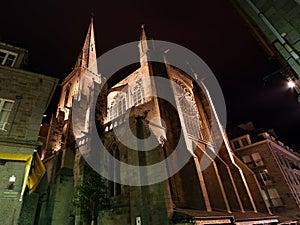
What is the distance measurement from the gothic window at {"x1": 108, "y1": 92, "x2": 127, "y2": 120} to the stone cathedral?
140 millimetres

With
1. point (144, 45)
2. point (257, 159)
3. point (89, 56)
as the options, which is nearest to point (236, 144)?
point (257, 159)

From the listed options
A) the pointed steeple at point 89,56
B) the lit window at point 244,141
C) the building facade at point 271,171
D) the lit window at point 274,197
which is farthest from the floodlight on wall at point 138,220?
the pointed steeple at point 89,56

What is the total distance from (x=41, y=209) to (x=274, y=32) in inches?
877

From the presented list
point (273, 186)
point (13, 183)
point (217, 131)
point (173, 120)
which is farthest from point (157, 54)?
point (273, 186)

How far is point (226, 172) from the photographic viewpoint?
16.0m

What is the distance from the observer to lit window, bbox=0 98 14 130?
8.36 meters

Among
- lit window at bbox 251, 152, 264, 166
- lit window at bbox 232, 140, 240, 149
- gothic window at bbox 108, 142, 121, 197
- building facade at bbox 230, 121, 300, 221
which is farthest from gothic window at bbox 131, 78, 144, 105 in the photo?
lit window at bbox 251, 152, 264, 166

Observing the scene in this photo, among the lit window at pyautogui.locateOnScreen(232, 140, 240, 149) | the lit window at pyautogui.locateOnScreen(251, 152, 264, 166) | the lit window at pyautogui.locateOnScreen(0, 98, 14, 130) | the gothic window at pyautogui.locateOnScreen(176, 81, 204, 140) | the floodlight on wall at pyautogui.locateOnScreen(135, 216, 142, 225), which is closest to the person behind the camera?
the lit window at pyautogui.locateOnScreen(0, 98, 14, 130)

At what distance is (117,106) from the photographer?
78.4 feet

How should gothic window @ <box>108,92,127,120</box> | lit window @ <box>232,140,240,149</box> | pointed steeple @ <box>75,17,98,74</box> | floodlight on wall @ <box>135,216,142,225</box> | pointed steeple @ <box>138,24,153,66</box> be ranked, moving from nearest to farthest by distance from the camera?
1. floodlight on wall @ <box>135,216,142,225</box>
2. pointed steeple @ <box>138,24,153,66</box>
3. gothic window @ <box>108,92,127,120</box>
4. lit window @ <box>232,140,240,149</box>
5. pointed steeple @ <box>75,17,98,74</box>

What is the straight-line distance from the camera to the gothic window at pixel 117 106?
22984mm

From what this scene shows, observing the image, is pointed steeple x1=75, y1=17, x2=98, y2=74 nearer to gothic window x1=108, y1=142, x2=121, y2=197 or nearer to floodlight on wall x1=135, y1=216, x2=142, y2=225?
gothic window x1=108, y1=142, x2=121, y2=197

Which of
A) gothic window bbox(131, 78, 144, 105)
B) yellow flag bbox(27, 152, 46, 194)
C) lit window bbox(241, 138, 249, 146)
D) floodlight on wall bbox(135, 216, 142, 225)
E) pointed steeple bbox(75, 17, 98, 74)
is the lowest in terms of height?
floodlight on wall bbox(135, 216, 142, 225)

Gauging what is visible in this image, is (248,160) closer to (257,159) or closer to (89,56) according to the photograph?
(257,159)
